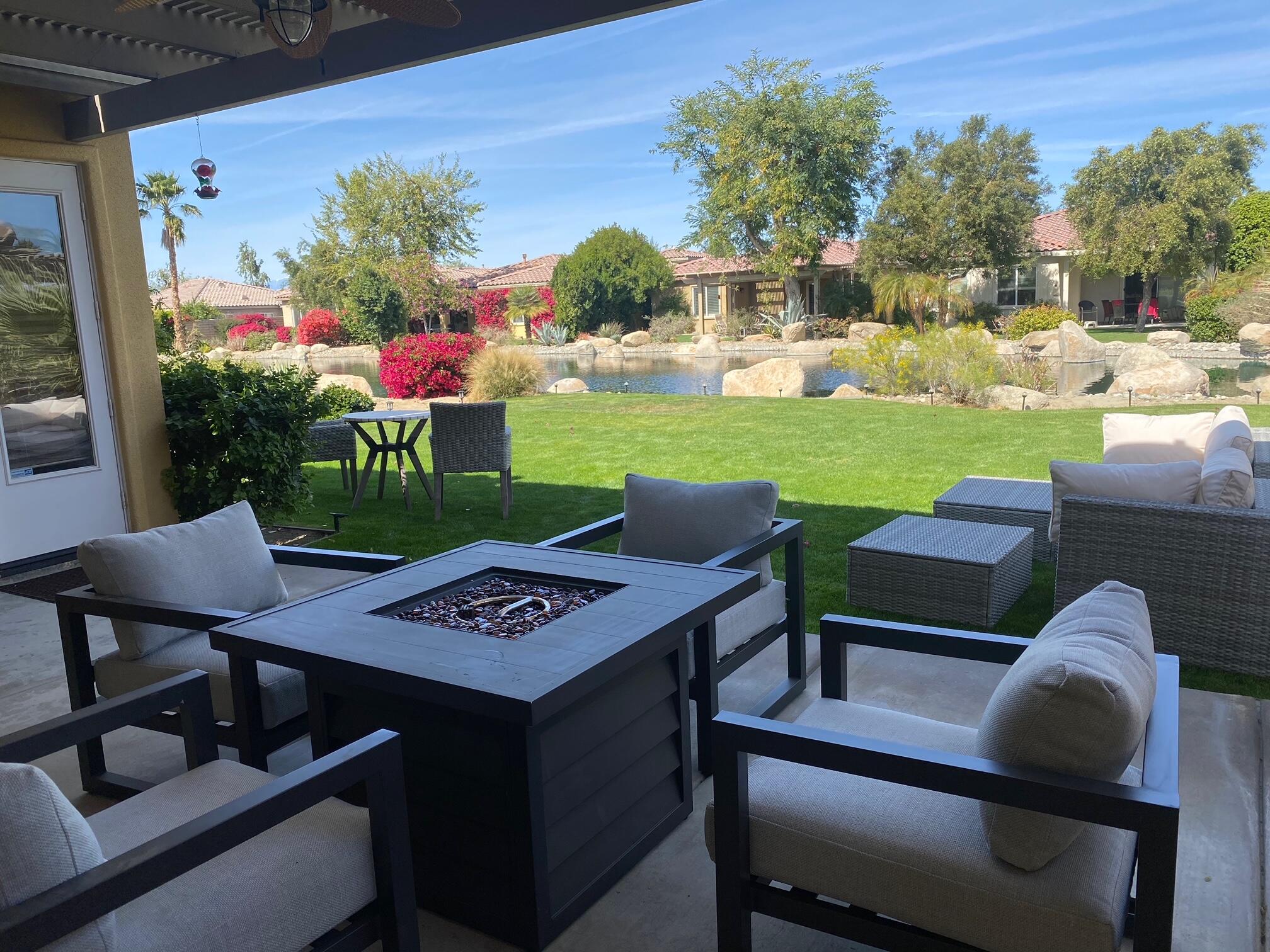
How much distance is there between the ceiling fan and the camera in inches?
124

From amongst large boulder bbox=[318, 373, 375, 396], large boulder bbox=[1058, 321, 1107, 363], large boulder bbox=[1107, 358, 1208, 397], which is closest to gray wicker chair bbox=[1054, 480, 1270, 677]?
large boulder bbox=[1107, 358, 1208, 397]

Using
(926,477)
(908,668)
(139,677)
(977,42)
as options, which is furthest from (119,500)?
(977,42)

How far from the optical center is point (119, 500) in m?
6.11

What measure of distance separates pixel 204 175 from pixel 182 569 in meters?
7.46

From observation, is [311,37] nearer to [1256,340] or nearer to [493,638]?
[493,638]

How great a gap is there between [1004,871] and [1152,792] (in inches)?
11.8

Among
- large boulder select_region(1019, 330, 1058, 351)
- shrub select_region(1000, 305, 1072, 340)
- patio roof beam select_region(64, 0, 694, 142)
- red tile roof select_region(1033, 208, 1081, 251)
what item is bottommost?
large boulder select_region(1019, 330, 1058, 351)

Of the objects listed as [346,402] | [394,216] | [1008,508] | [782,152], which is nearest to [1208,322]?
[782,152]

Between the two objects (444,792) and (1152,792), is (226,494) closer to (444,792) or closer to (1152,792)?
(444,792)

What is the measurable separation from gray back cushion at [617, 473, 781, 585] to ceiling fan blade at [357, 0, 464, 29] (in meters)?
1.85

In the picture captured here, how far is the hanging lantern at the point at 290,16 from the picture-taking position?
3139 mm

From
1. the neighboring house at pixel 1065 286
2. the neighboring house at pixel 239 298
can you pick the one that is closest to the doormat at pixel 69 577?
the neighboring house at pixel 1065 286

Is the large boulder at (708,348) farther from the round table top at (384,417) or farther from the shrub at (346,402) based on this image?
the round table top at (384,417)

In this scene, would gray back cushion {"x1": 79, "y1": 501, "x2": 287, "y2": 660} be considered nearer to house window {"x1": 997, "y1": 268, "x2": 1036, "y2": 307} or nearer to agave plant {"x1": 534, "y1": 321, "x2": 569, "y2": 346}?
agave plant {"x1": 534, "y1": 321, "x2": 569, "y2": 346}
